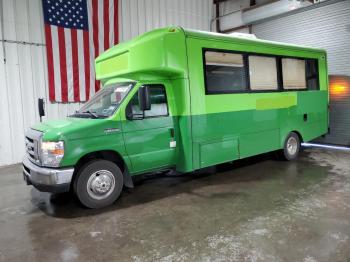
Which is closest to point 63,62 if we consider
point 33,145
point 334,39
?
point 33,145

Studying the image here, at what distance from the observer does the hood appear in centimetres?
434

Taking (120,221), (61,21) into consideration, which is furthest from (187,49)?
(61,21)

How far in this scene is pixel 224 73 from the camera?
5.95 meters

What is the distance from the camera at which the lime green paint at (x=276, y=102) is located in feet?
21.6

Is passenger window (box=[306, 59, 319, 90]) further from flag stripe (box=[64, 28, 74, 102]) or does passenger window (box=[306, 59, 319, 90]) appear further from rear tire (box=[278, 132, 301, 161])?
flag stripe (box=[64, 28, 74, 102])

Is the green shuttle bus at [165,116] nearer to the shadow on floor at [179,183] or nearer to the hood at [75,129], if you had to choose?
the hood at [75,129]

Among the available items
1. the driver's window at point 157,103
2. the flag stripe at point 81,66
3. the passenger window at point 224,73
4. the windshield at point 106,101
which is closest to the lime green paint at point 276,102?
the passenger window at point 224,73

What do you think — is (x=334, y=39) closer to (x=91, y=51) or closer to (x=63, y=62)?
(x=91, y=51)

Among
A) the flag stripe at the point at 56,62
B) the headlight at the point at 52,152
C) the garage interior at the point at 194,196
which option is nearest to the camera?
the garage interior at the point at 194,196

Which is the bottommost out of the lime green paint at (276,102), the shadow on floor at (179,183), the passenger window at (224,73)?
the shadow on floor at (179,183)

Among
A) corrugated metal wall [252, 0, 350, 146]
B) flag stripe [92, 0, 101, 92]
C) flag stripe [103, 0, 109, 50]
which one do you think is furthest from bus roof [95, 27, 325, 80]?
corrugated metal wall [252, 0, 350, 146]

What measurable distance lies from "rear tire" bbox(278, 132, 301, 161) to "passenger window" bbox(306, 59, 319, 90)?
1.41m

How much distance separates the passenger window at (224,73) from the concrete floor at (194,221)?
1.91 metres

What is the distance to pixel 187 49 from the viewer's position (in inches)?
207
